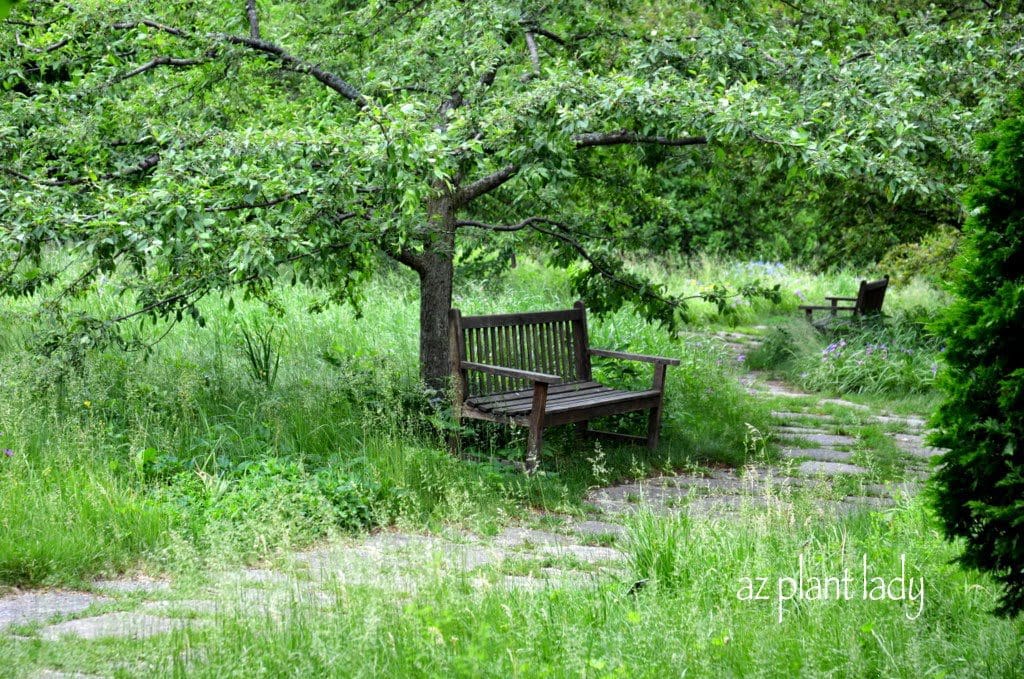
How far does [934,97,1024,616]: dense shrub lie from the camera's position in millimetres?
A: 2955

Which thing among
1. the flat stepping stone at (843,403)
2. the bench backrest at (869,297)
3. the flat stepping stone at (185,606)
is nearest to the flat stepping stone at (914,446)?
the flat stepping stone at (843,403)

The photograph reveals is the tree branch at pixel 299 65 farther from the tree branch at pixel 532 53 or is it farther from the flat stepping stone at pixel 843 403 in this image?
the flat stepping stone at pixel 843 403

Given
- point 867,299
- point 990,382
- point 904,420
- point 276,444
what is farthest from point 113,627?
point 867,299

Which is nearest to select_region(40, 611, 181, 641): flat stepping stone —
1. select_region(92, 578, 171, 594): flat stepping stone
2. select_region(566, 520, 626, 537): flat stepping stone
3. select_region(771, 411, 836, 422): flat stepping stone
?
select_region(92, 578, 171, 594): flat stepping stone

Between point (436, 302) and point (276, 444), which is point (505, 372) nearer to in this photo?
point (436, 302)

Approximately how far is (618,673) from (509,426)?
14.7 feet

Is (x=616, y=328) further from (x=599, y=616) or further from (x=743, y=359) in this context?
(x=599, y=616)

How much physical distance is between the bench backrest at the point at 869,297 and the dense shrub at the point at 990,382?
1002cm

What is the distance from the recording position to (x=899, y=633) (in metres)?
3.40

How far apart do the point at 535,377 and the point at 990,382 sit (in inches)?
145

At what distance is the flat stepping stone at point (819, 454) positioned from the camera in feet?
24.1

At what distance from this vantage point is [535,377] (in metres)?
6.48

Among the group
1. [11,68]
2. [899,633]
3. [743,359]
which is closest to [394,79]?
[11,68]

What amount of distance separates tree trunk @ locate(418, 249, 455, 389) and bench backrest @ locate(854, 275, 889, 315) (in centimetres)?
732
